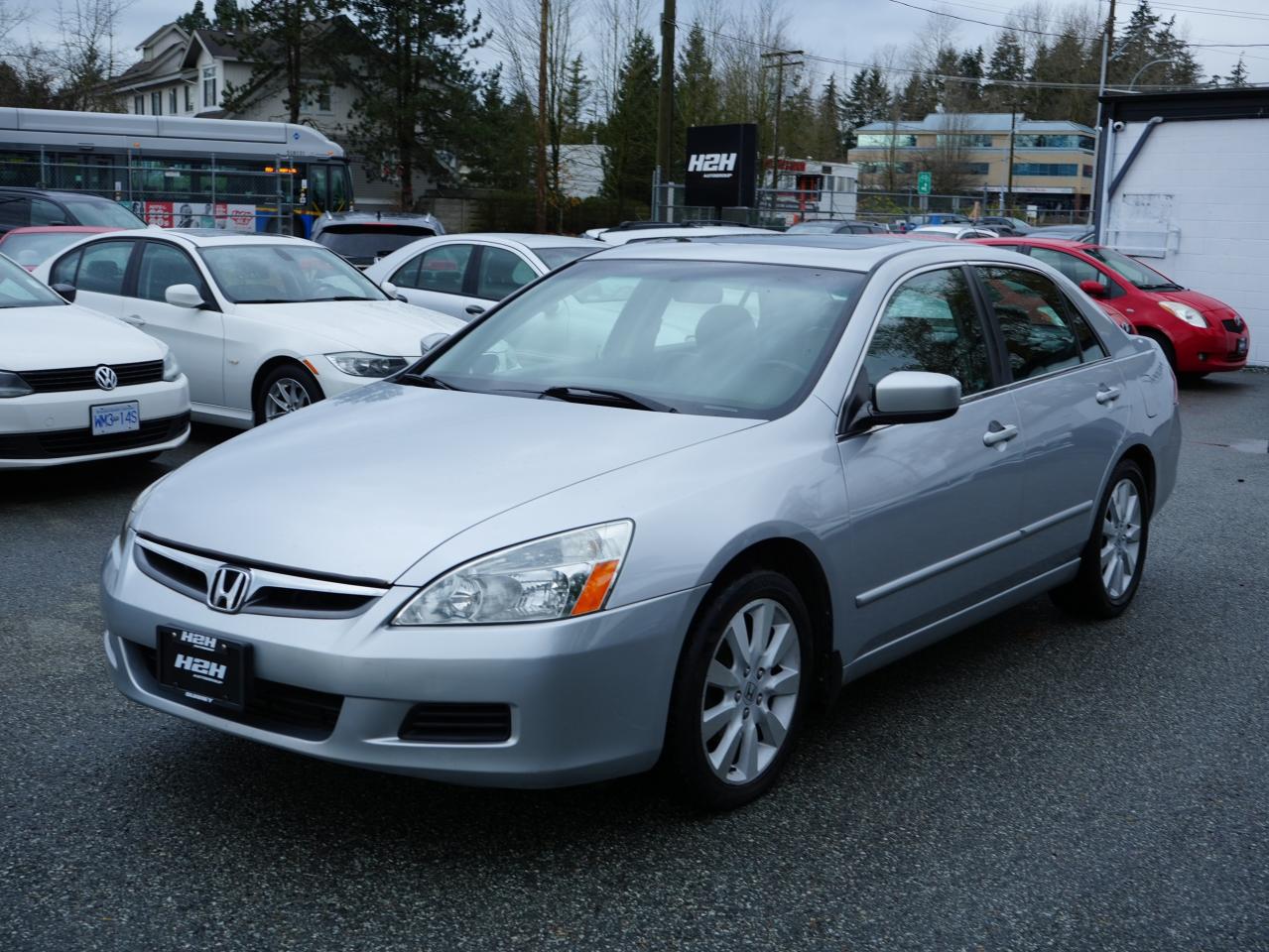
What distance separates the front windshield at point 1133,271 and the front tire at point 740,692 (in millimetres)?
12292

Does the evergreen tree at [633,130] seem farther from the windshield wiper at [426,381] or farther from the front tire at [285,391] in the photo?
the windshield wiper at [426,381]

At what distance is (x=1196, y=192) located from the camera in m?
17.8

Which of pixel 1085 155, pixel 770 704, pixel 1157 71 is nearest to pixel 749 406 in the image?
pixel 770 704

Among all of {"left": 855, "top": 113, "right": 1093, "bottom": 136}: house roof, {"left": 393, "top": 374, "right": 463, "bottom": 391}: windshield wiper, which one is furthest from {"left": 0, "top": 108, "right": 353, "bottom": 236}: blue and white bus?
{"left": 855, "top": 113, "right": 1093, "bottom": 136}: house roof

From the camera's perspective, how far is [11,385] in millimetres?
7234

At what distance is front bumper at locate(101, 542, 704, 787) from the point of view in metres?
3.05

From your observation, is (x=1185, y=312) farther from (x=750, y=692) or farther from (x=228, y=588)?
(x=228, y=588)

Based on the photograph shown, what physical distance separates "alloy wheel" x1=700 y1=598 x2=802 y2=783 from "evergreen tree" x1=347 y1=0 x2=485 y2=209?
46.3 m

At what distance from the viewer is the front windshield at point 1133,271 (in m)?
14.9

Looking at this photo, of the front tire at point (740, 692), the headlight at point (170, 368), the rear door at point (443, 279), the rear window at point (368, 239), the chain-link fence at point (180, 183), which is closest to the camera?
the front tire at point (740, 692)

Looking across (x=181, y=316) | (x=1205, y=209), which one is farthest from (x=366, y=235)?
(x=1205, y=209)

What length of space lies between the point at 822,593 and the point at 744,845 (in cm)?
74

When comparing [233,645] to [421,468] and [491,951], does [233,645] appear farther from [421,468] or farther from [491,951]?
[491,951]

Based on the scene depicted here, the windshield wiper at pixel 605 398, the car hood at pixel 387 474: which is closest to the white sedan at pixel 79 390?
the car hood at pixel 387 474
